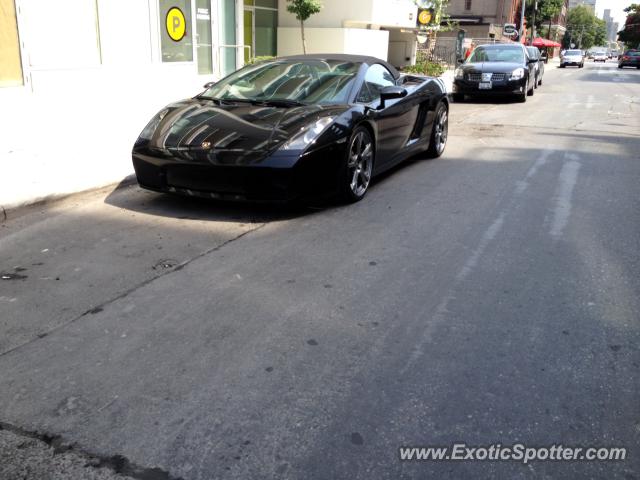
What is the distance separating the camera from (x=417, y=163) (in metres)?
8.70

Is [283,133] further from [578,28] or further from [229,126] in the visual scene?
[578,28]

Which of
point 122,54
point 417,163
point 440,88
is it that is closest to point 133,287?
point 122,54

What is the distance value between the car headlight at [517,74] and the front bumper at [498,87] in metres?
0.08

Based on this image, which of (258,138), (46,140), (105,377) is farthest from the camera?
(46,140)

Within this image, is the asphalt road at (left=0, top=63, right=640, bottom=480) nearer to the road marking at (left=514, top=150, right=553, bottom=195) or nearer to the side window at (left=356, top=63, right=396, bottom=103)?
the road marking at (left=514, top=150, right=553, bottom=195)

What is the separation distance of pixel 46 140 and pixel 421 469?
5300 mm

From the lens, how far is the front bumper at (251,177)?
18.1ft

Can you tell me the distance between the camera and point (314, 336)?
3572 mm

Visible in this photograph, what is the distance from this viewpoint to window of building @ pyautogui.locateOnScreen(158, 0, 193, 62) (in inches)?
401

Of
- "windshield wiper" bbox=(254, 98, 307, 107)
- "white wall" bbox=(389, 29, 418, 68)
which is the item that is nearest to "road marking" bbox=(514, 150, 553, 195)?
"windshield wiper" bbox=(254, 98, 307, 107)

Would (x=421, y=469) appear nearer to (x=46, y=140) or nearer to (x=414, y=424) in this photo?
(x=414, y=424)

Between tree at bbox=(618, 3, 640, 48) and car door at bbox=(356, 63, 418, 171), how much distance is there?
106m

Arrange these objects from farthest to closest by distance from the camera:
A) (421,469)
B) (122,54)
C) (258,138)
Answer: (122,54)
(258,138)
(421,469)

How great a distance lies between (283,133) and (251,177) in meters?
0.51
